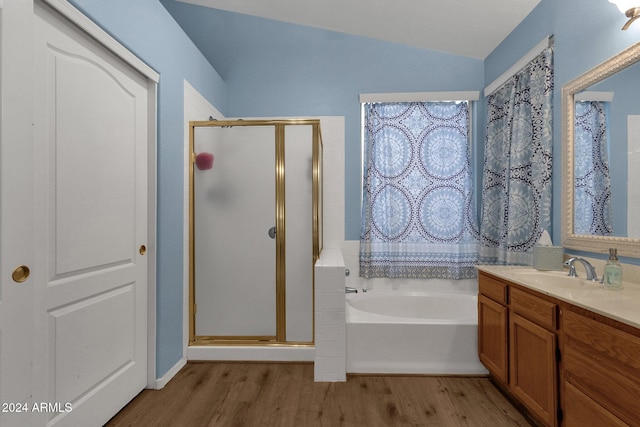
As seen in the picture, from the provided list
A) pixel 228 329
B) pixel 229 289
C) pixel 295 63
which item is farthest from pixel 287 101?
pixel 228 329

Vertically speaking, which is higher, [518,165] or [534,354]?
[518,165]

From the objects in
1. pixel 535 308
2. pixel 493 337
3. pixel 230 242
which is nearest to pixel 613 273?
pixel 535 308

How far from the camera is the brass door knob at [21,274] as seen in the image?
1.14 m

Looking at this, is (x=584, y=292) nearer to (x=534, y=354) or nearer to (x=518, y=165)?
(x=534, y=354)

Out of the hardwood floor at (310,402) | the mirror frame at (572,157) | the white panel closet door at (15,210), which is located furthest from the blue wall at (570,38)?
the white panel closet door at (15,210)

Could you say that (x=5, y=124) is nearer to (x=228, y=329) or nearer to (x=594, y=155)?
(x=228, y=329)

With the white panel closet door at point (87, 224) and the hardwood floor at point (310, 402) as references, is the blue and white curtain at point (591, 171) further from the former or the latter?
the white panel closet door at point (87, 224)

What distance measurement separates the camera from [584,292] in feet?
4.69

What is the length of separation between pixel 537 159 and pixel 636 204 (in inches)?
28.2

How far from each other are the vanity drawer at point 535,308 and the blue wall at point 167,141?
2.12 meters

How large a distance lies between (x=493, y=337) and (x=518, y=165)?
1284 mm

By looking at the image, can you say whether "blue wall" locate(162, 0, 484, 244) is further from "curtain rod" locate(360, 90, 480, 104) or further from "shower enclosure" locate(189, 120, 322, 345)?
"shower enclosure" locate(189, 120, 322, 345)

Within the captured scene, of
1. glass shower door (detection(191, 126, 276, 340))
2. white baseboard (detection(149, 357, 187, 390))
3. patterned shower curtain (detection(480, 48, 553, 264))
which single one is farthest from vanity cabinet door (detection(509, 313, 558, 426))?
white baseboard (detection(149, 357, 187, 390))

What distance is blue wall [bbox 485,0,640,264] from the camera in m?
1.65
